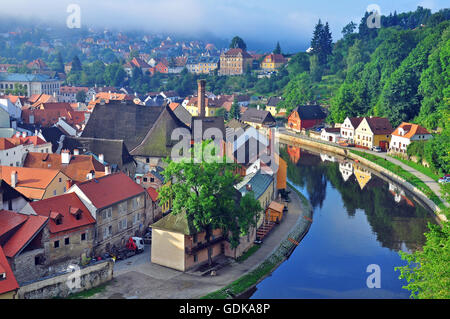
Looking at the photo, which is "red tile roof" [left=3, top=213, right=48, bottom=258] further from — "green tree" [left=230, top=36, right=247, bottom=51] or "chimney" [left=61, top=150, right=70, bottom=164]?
"green tree" [left=230, top=36, right=247, bottom=51]

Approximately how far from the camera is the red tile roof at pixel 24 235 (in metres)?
24.8

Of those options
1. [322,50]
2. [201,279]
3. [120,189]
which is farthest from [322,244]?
[322,50]

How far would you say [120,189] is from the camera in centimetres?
3198

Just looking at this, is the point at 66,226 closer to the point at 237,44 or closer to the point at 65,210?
the point at 65,210

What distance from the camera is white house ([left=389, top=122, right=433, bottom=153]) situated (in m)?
62.5

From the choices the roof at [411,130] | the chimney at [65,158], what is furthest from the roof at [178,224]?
the roof at [411,130]

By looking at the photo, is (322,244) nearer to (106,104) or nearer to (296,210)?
(296,210)

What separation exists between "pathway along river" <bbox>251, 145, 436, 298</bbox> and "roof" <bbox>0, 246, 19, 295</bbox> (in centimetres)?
1160

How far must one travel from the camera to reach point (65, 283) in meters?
24.5

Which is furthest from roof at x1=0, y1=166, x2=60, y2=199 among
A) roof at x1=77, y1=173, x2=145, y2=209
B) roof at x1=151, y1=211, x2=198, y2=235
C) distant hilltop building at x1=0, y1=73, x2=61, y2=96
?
distant hilltop building at x1=0, y1=73, x2=61, y2=96

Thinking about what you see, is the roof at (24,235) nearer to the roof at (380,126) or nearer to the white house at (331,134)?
the roof at (380,126)

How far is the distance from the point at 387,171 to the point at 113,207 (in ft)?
115

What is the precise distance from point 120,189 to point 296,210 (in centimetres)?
1561

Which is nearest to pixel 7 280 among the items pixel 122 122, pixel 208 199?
pixel 208 199
